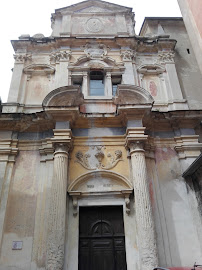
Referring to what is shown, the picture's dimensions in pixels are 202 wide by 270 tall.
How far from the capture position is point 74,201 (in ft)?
25.5

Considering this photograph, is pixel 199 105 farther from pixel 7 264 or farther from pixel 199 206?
pixel 7 264

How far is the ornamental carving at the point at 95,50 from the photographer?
37.4ft

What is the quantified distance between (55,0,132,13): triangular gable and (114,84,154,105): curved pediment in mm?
6301

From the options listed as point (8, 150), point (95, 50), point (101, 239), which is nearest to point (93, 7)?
point (95, 50)

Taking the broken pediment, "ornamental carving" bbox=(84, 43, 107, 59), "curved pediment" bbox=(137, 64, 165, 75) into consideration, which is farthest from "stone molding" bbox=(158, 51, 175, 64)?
"ornamental carving" bbox=(84, 43, 107, 59)

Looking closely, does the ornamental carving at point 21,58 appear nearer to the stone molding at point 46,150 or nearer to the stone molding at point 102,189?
the stone molding at point 46,150

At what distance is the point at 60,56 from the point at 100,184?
6.38 m

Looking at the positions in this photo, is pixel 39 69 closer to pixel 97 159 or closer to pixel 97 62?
pixel 97 62

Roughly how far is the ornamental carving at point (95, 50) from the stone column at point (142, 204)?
472 centimetres

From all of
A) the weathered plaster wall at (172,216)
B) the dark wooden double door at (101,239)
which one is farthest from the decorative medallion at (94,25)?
the dark wooden double door at (101,239)

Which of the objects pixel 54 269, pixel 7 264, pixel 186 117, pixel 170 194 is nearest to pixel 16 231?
pixel 7 264

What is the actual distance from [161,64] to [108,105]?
12.2 ft

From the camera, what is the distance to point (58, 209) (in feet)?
23.5

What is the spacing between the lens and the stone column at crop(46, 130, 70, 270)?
6621 millimetres
